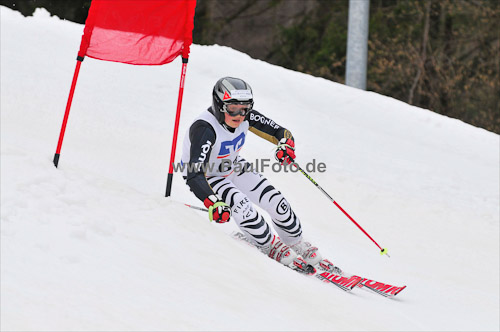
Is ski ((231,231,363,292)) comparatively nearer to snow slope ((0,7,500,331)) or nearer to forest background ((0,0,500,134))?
snow slope ((0,7,500,331))

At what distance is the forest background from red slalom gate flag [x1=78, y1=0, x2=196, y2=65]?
12631 mm

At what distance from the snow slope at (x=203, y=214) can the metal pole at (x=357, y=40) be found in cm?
199

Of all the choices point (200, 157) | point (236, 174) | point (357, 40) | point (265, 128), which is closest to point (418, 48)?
point (357, 40)

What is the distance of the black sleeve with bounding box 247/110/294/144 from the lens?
17.1 feet

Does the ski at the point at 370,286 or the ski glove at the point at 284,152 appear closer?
the ski at the point at 370,286

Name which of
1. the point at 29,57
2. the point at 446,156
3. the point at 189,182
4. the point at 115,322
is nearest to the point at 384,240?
the point at 446,156

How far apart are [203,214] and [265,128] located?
101cm

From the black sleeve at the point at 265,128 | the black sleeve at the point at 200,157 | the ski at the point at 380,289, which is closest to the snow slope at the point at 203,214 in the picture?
the ski at the point at 380,289

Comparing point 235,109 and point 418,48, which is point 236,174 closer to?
point 235,109

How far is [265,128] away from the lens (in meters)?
5.28

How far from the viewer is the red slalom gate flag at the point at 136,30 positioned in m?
4.91

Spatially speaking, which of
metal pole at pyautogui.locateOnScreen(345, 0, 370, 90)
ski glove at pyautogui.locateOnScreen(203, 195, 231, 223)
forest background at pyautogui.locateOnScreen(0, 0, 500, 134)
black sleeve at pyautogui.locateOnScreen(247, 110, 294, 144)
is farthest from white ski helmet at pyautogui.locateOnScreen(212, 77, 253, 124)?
forest background at pyautogui.locateOnScreen(0, 0, 500, 134)

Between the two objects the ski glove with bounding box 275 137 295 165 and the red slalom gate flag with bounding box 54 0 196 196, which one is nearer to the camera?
the red slalom gate flag with bounding box 54 0 196 196

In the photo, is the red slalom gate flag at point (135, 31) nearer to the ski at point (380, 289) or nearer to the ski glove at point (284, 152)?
the ski glove at point (284, 152)
